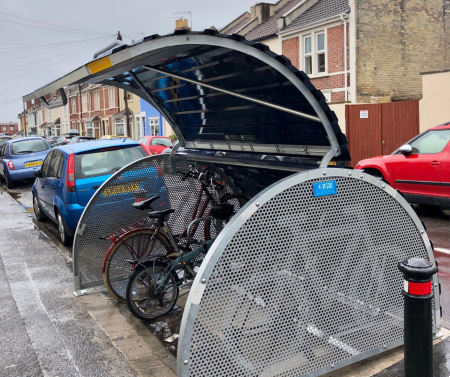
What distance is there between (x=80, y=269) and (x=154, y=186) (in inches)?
49.3

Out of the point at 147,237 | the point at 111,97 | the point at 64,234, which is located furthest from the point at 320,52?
the point at 111,97

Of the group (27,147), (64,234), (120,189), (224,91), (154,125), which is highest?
(154,125)

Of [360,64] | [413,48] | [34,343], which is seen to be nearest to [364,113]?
[360,64]

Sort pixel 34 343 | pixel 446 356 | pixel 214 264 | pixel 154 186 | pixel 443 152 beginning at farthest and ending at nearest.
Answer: pixel 443 152, pixel 154 186, pixel 34 343, pixel 446 356, pixel 214 264

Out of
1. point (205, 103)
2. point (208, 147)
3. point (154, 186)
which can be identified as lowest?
point (154, 186)

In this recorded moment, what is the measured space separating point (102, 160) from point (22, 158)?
33.5 feet

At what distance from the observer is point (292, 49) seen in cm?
2283

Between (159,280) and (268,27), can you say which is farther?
(268,27)

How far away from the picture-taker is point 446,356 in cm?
371

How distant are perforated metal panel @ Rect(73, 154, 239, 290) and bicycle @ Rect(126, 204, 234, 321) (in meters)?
0.67

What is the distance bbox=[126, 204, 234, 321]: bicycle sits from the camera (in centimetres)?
451

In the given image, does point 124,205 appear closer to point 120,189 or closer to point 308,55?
point 120,189

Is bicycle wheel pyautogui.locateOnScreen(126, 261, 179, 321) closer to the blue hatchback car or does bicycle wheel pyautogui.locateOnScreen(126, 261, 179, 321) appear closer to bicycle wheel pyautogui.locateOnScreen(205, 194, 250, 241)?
bicycle wheel pyautogui.locateOnScreen(205, 194, 250, 241)

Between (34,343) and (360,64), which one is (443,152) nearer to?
(34,343)
